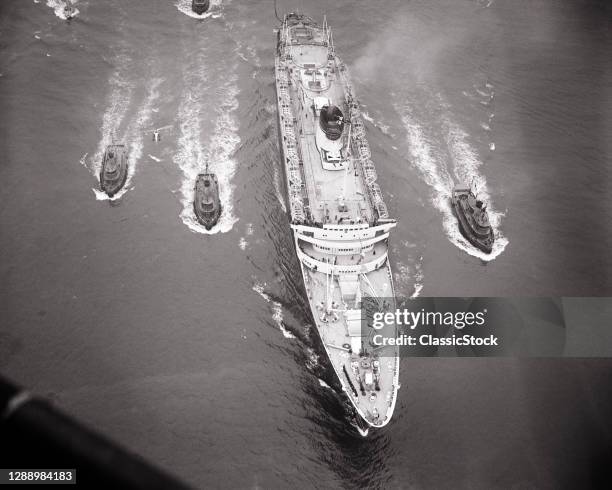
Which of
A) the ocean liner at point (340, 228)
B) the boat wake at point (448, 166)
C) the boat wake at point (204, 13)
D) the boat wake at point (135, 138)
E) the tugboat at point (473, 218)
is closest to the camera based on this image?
the ocean liner at point (340, 228)

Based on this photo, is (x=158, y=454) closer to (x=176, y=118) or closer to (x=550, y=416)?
(x=550, y=416)

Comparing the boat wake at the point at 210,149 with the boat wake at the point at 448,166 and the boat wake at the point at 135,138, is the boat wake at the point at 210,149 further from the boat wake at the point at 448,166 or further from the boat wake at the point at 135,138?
the boat wake at the point at 448,166

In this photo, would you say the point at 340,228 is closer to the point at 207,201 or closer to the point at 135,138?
the point at 207,201

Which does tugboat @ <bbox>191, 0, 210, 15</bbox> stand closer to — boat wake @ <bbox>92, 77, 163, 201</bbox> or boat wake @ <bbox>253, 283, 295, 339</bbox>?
boat wake @ <bbox>92, 77, 163, 201</bbox>

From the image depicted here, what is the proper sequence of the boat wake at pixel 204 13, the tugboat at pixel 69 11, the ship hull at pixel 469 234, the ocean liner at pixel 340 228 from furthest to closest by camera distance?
the boat wake at pixel 204 13 < the tugboat at pixel 69 11 < the ship hull at pixel 469 234 < the ocean liner at pixel 340 228

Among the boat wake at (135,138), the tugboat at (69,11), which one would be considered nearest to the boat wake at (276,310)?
the boat wake at (135,138)

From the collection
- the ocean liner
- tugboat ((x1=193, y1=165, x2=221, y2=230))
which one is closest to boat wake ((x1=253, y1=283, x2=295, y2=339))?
the ocean liner

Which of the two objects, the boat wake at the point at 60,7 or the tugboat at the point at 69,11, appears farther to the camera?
the boat wake at the point at 60,7

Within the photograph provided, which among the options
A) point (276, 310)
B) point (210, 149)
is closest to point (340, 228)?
point (276, 310)
